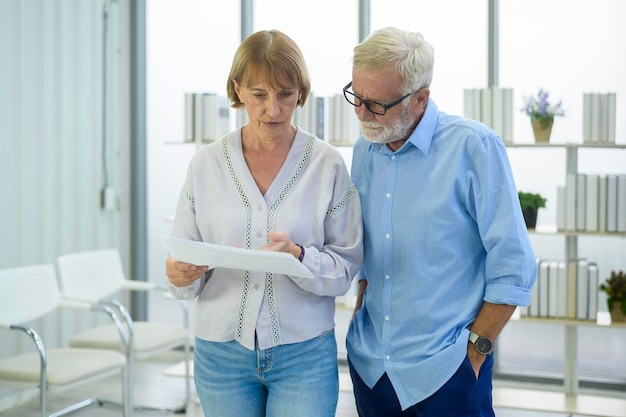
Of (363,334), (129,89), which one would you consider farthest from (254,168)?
(129,89)

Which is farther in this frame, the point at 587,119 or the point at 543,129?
the point at 543,129

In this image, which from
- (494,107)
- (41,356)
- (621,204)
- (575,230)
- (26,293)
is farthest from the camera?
(494,107)

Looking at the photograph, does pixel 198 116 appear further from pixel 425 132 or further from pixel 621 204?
pixel 425 132

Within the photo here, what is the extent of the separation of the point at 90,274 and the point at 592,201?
281 cm

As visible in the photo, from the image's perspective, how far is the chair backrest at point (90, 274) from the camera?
4.32m

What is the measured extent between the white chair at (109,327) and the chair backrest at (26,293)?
→ 0.70 feet

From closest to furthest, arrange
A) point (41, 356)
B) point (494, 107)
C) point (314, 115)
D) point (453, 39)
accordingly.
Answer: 1. point (41, 356)
2. point (494, 107)
3. point (314, 115)
4. point (453, 39)

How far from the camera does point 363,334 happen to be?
81.1 inches

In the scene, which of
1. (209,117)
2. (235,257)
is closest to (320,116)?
(209,117)

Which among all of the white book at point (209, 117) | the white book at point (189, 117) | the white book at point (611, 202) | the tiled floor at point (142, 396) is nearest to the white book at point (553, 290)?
the white book at point (611, 202)

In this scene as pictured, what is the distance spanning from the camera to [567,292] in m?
4.44

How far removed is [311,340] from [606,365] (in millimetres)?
3563

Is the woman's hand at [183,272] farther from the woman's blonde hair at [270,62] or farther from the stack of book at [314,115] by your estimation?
the stack of book at [314,115]

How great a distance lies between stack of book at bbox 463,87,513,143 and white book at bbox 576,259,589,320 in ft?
2.66
